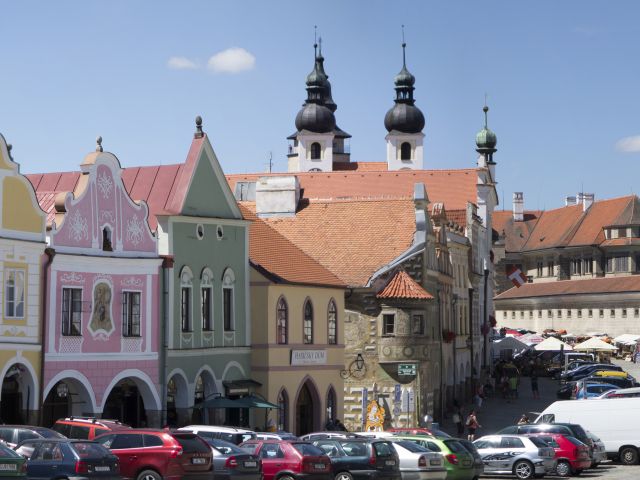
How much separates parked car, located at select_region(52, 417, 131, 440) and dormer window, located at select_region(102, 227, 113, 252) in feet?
27.8

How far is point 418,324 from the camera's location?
6169 centimetres

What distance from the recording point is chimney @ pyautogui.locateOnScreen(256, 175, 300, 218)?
219 feet

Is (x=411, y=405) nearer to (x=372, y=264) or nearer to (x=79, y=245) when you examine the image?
(x=372, y=264)

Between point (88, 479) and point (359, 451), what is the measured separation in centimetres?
914

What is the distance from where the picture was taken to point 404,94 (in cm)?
14088

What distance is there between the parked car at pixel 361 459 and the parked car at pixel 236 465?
9.07 feet

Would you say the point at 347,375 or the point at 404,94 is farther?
the point at 404,94

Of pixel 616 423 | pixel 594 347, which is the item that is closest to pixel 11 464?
pixel 616 423

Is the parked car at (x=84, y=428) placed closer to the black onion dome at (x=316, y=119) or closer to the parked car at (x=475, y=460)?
the parked car at (x=475, y=460)

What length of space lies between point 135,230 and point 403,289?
18.5 metres

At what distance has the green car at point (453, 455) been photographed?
3794 centimetres

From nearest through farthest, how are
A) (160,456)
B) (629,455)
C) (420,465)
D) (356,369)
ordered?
(160,456) → (420,465) → (629,455) → (356,369)

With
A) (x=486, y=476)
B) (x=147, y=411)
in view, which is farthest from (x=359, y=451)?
(x=147, y=411)

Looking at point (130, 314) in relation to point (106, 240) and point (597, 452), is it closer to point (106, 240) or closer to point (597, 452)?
point (106, 240)
